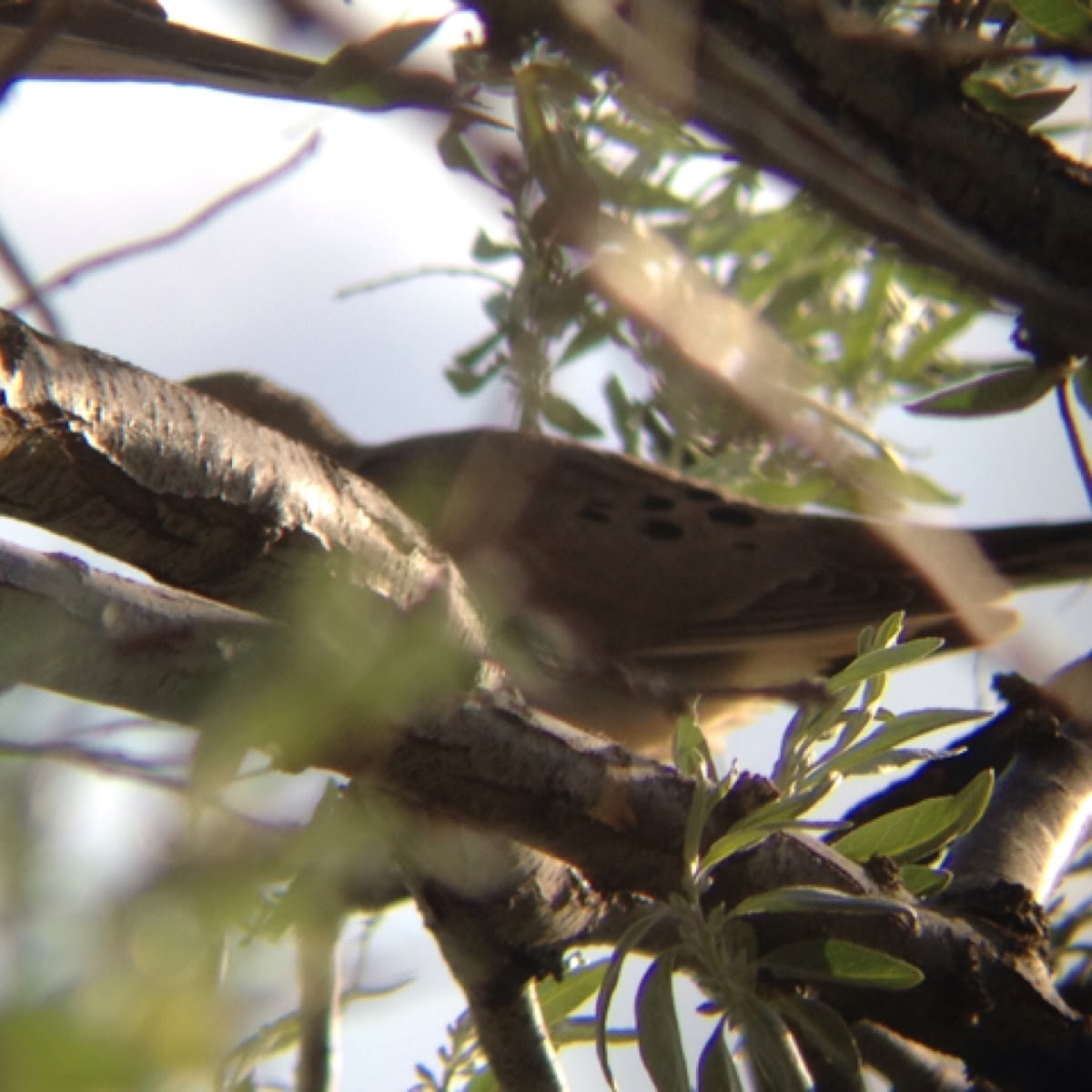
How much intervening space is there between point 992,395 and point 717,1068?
1.37 meters

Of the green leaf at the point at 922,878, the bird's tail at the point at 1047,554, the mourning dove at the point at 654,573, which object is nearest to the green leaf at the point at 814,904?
the green leaf at the point at 922,878

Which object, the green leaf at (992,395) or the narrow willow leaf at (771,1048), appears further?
the green leaf at (992,395)

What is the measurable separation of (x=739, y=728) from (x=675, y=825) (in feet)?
8.63

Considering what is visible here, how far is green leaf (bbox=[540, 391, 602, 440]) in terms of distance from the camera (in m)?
3.43

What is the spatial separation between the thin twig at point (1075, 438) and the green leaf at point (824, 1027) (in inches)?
41.4

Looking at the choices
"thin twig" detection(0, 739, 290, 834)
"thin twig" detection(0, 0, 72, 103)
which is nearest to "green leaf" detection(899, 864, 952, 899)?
"thin twig" detection(0, 739, 290, 834)

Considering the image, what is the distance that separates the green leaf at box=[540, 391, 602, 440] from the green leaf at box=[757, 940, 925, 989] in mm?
1819

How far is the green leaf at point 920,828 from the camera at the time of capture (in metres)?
1.79

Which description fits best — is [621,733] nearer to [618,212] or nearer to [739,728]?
[739,728]

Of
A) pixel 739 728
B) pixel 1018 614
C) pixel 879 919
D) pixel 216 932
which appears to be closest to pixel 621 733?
pixel 739 728

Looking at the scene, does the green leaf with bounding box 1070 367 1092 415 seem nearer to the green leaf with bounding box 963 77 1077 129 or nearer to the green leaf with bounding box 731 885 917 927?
the green leaf with bounding box 963 77 1077 129

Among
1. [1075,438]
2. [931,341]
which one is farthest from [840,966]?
[931,341]

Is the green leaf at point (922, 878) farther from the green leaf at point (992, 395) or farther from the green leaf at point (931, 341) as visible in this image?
the green leaf at point (931, 341)

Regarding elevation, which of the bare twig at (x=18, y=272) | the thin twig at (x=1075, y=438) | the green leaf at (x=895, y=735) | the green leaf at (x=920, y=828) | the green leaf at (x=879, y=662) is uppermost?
the thin twig at (x=1075, y=438)
